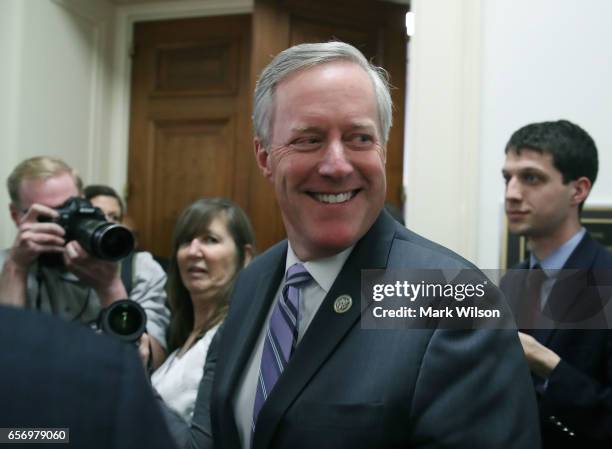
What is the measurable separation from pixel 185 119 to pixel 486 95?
1.46 metres

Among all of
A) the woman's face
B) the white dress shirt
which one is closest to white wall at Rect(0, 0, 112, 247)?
the woman's face

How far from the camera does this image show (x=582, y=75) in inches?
77.6

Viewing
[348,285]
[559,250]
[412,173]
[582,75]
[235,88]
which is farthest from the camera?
[235,88]

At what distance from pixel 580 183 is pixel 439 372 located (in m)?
0.86

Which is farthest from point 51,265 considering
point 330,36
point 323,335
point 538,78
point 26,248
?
point 538,78

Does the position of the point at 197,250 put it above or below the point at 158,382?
above

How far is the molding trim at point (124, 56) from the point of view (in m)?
2.81

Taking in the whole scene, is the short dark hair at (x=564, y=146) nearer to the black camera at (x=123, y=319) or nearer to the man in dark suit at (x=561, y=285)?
the man in dark suit at (x=561, y=285)

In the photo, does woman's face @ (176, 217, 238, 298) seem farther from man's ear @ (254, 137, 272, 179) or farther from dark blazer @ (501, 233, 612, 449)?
dark blazer @ (501, 233, 612, 449)

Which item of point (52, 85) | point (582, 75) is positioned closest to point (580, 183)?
point (582, 75)

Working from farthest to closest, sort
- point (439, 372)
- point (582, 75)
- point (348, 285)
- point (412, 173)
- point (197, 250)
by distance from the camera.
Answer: point (412, 173) → point (582, 75) → point (197, 250) → point (348, 285) → point (439, 372)

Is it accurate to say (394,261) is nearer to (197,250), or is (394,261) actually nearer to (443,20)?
(197,250)

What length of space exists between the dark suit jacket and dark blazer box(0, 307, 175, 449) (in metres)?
0.43

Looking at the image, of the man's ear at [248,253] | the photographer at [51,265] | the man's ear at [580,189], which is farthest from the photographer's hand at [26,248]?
the man's ear at [580,189]
